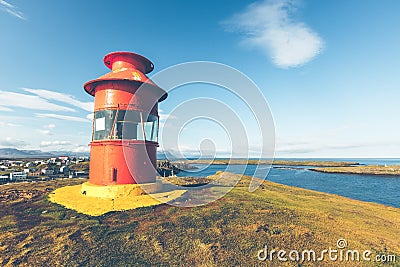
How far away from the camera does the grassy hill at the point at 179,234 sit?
7.55 meters

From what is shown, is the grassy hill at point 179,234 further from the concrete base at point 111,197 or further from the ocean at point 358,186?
the ocean at point 358,186

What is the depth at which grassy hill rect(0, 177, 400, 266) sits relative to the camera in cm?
755

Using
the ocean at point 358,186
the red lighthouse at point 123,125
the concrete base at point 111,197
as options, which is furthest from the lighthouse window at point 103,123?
the ocean at point 358,186

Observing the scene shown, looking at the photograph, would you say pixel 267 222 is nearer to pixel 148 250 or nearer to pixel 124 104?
pixel 148 250

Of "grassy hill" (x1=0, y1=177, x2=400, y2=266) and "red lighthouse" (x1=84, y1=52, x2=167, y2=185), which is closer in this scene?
"grassy hill" (x1=0, y1=177, x2=400, y2=266)

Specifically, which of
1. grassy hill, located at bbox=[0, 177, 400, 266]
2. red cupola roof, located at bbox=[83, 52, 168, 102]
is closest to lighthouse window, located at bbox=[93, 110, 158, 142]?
red cupola roof, located at bbox=[83, 52, 168, 102]

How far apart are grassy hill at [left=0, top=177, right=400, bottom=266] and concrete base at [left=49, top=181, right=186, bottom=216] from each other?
77 centimetres

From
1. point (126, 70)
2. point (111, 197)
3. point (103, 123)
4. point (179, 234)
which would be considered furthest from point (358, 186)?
point (103, 123)

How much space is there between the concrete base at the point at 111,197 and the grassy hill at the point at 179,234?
2.52 ft

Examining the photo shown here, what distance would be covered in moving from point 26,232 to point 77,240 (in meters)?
2.68

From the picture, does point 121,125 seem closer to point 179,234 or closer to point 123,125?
point 123,125

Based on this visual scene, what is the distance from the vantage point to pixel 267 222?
1112cm

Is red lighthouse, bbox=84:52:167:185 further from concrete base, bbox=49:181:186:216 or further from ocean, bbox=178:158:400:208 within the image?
ocean, bbox=178:158:400:208

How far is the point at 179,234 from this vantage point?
946cm
